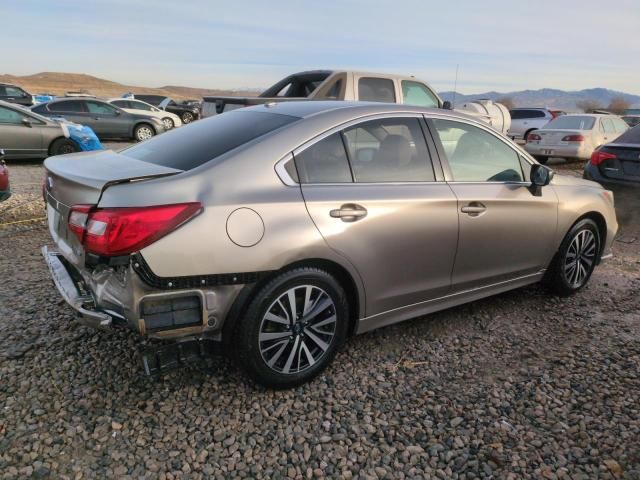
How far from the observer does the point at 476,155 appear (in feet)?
12.3

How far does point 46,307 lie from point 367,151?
8.62 ft

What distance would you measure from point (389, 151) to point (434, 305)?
1105 mm

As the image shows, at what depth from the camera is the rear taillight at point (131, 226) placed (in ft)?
7.68

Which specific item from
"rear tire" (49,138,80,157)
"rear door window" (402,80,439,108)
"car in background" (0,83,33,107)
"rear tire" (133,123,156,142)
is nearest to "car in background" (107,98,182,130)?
"rear tire" (133,123,156,142)

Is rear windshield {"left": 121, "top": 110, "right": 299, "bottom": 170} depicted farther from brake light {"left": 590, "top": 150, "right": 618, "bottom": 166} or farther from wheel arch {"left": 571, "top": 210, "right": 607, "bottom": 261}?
brake light {"left": 590, "top": 150, "right": 618, "bottom": 166}

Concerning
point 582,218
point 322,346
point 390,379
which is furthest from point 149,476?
point 582,218

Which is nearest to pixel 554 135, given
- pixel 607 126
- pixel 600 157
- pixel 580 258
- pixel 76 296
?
pixel 607 126

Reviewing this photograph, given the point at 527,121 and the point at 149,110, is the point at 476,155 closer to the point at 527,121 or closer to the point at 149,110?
the point at 149,110

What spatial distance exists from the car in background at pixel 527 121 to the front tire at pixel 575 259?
17.5m

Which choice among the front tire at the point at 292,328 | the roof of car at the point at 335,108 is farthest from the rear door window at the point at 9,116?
the front tire at the point at 292,328

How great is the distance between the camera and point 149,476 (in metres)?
2.26

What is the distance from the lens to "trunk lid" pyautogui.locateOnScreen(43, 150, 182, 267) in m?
2.53

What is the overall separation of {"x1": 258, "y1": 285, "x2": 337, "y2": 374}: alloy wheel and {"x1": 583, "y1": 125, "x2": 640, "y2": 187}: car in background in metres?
5.70

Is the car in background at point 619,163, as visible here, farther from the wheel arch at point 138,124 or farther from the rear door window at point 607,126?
the wheel arch at point 138,124
